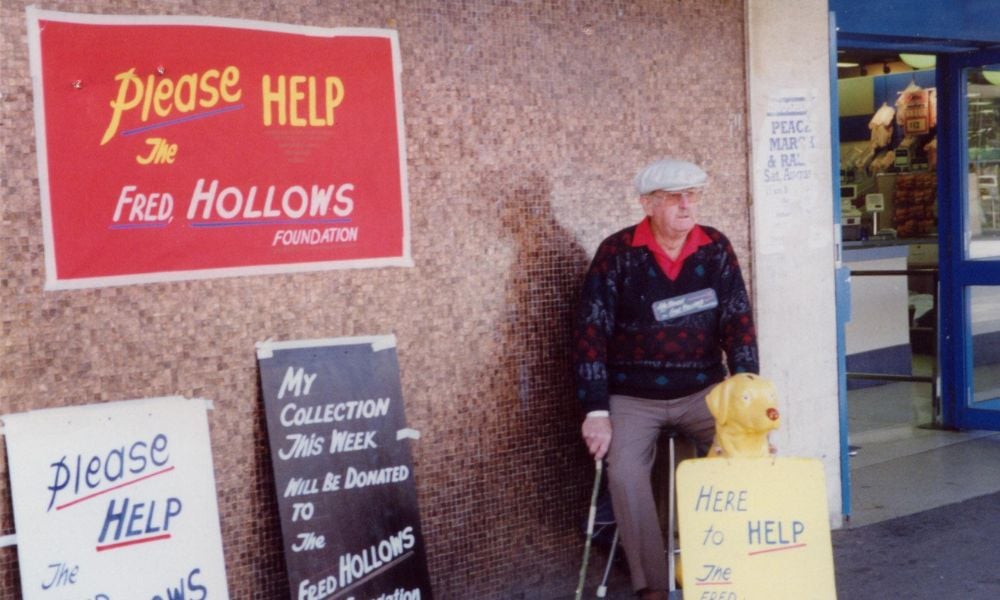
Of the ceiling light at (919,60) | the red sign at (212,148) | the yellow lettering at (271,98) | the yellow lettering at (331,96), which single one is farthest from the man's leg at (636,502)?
the ceiling light at (919,60)

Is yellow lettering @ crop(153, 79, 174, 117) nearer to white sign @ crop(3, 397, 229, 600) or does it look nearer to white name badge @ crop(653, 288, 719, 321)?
white sign @ crop(3, 397, 229, 600)

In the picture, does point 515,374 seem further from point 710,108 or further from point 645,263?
point 710,108

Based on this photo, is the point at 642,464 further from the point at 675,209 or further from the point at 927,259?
the point at 927,259

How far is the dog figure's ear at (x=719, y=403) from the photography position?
461cm

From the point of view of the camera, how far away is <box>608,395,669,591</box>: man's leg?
508 cm

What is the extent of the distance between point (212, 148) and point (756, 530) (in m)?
2.35

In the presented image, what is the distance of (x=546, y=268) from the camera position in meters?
5.57

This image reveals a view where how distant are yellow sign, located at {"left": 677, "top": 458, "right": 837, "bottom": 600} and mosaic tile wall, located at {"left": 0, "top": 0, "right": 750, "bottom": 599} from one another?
1079 millimetres

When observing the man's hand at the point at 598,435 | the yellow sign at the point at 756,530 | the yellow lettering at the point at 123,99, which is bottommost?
the yellow sign at the point at 756,530

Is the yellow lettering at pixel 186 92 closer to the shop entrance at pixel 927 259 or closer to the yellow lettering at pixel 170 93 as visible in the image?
the yellow lettering at pixel 170 93

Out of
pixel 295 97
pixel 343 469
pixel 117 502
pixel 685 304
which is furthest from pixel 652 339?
pixel 117 502

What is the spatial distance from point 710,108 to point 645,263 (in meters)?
1.19

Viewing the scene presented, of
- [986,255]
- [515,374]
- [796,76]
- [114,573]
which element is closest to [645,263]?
[515,374]

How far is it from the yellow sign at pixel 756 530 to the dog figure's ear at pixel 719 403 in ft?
0.49
